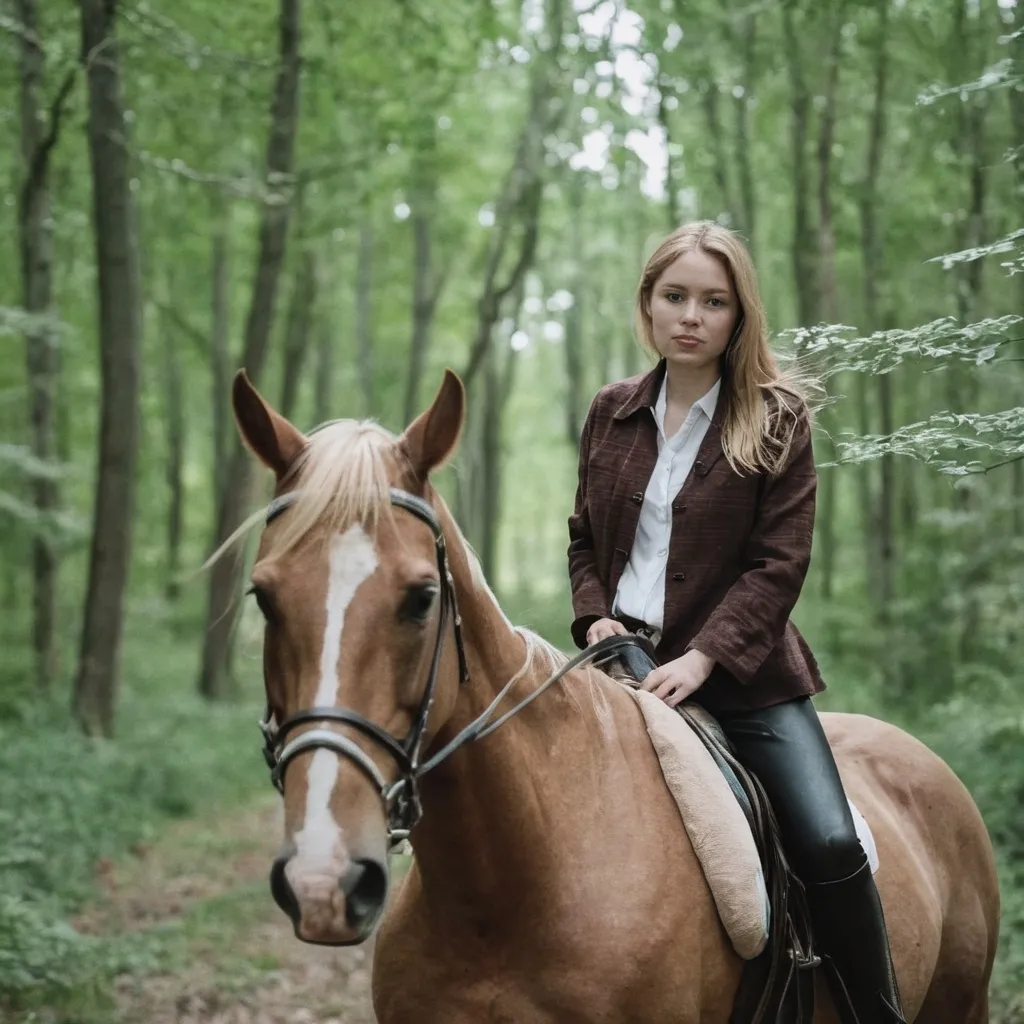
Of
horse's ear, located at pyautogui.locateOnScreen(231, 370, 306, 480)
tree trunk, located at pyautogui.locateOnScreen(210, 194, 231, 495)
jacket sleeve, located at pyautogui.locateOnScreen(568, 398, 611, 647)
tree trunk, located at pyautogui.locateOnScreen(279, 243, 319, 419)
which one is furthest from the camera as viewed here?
tree trunk, located at pyautogui.locateOnScreen(210, 194, 231, 495)

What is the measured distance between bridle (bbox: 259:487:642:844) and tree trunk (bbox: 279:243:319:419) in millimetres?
15656

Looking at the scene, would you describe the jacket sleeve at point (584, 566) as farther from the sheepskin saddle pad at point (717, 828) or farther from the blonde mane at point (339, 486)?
the blonde mane at point (339, 486)

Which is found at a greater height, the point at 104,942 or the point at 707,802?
the point at 707,802

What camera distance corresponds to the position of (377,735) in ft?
7.81

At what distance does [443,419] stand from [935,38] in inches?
478

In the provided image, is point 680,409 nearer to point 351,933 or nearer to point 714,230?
point 714,230

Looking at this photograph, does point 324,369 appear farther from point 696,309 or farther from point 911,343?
point 696,309

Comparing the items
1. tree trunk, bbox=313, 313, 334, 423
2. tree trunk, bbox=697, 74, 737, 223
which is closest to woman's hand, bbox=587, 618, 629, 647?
tree trunk, bbox=697, 74, 737, 223

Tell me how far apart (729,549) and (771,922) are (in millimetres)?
1068

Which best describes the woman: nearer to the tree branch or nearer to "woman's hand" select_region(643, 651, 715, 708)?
"woman's hand" select_region(643, 651, 715, 708)

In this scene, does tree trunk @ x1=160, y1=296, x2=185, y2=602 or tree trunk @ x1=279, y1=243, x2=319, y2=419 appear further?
tree trunk @ x1=160, y1=296, x2=185, y2=602

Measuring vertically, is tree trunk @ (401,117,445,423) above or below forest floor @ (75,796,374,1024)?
above

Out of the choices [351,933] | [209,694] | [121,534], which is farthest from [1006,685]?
[209,694]

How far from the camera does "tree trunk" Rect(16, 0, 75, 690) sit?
12.0 meters
